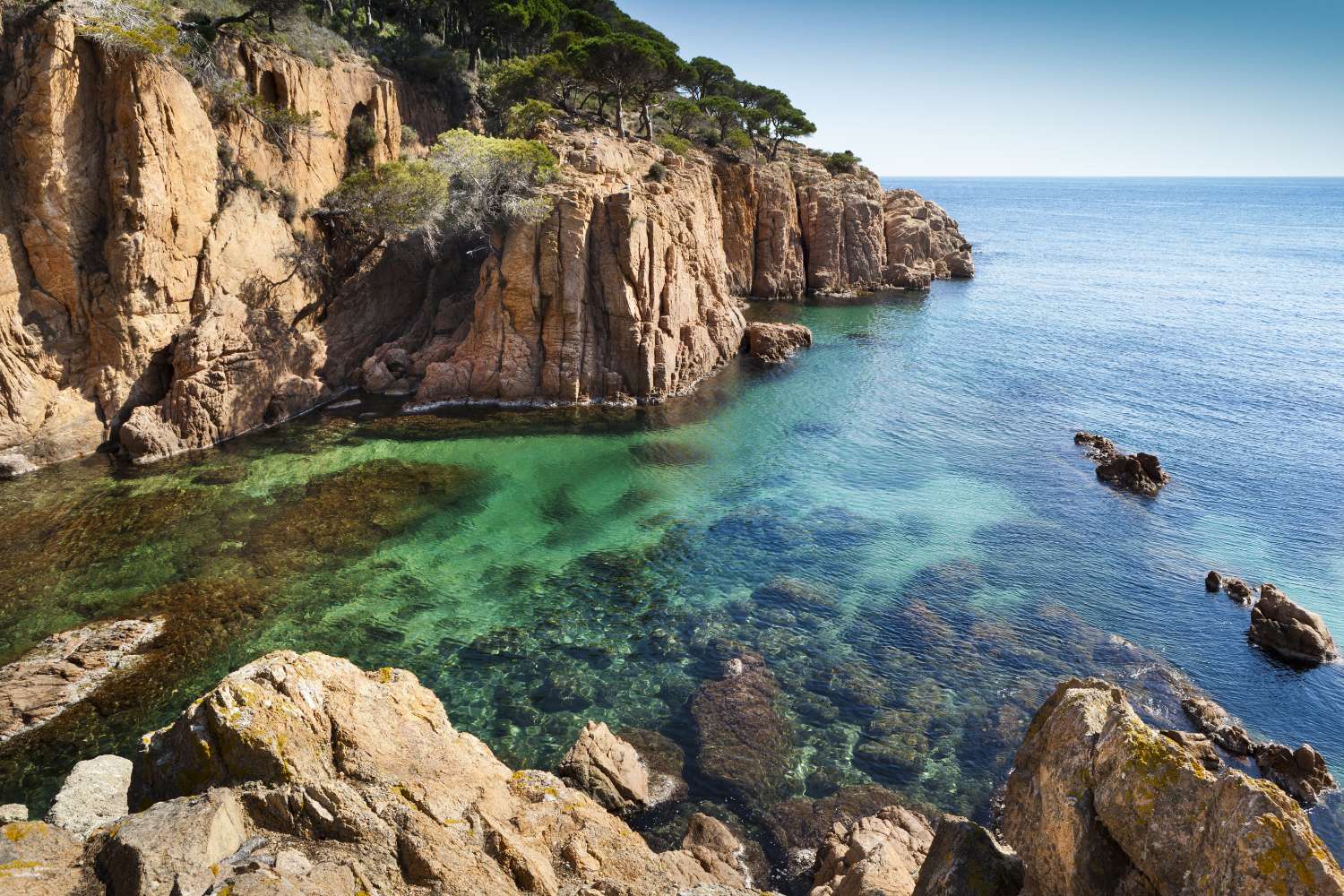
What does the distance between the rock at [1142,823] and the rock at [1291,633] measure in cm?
1757

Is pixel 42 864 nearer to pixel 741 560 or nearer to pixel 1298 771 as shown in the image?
pixel 741 560

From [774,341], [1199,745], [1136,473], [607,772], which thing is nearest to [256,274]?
[774,341]

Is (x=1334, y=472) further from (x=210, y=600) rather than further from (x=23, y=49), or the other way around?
(x=23, y=49)

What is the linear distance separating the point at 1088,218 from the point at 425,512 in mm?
194056

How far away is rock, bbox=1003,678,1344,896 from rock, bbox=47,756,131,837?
12353mm

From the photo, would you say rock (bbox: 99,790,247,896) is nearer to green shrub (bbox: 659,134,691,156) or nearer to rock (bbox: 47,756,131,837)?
rock (bbox: 47,756,131,837)

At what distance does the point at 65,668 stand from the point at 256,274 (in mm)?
23819

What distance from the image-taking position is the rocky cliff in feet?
102

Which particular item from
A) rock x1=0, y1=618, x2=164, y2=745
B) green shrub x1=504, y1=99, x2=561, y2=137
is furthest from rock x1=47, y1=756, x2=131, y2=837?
green shrub x1=504, y1=99, x2=561, y2=137

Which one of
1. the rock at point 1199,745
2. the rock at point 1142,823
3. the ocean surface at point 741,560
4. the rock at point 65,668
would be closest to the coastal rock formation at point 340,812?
the rock at point 1142,823

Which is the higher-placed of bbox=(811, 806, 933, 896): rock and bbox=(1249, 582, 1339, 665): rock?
bbox=(811, 806, 933, 896): rock

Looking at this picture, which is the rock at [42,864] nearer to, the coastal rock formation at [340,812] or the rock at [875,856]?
the coastal rock formation at [340,812]

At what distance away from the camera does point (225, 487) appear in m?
30.1

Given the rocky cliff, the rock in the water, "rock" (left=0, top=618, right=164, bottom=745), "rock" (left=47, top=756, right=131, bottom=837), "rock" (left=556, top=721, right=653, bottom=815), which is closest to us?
"rock" (left=47, top=756, right=131, bottom=837)
